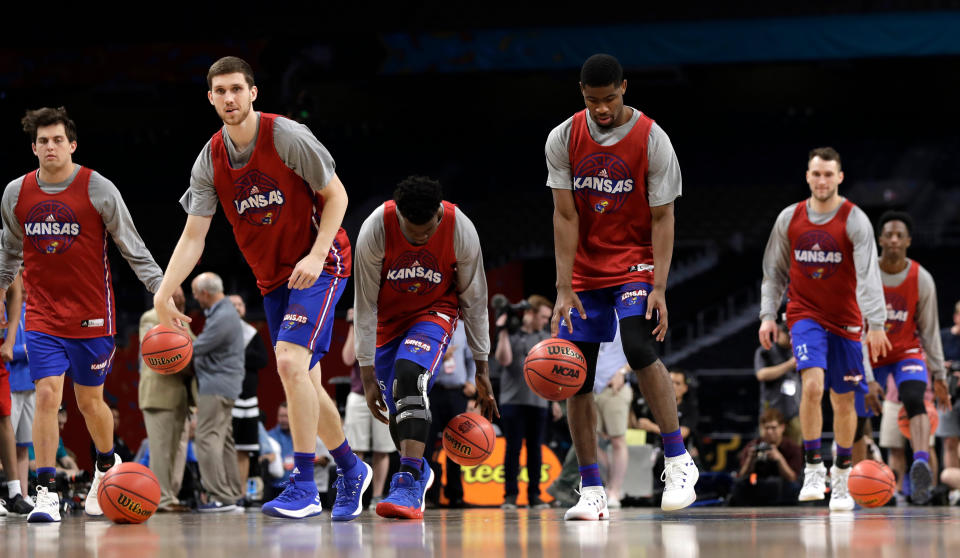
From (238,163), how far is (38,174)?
171cm

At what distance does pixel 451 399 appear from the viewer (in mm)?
10156

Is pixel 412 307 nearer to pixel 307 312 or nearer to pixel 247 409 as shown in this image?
pixel 307 312

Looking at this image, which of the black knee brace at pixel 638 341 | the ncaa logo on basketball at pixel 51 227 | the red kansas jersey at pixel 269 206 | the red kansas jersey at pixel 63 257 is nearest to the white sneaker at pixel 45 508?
the red kansas jersey at pixel 63 257

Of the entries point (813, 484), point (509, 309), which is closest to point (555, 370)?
point (813, 484)

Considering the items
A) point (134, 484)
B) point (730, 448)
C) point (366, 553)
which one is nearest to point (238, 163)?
point (134, 484)

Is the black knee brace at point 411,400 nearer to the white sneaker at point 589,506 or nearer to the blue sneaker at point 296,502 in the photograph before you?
the blue sneaker at point 296,502

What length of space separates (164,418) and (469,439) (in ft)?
14.4

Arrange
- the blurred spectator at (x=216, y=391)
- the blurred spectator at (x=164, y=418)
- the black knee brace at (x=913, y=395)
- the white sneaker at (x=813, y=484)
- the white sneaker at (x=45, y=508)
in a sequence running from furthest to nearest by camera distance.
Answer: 1. the blurred spectator at (x=216, y=391)
2. the blurred spectator at (x=164, y=418)
3. the black knee brace at (x=913, y=395)
4. the white sneaker at (x=813, y=484)
5. the white sneaker at (x=45, y=508)

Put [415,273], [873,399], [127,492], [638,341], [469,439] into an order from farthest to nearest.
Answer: [873,399] → [469,439] → [415,273] → [638,341] → [127,492]

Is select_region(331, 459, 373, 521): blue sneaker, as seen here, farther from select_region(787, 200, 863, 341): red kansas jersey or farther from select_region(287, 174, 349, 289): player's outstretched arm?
select_region(787, 200, 863, 341): red kansas jersey

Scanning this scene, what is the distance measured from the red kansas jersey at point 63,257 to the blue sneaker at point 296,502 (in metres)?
1.86

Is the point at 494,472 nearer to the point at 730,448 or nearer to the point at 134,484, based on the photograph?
the point at 730,448

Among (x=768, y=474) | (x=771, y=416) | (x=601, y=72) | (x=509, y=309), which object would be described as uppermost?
(x=601, y=72)

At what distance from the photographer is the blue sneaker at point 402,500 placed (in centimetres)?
522
